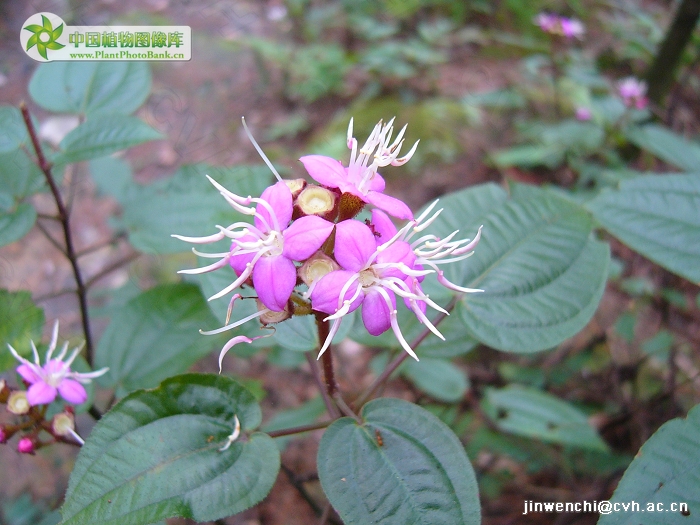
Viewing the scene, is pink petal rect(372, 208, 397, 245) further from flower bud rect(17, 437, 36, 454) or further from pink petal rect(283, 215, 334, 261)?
flower bud rect(17, 437, 36, 454)

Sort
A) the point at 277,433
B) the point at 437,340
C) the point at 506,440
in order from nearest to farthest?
the point at 277,433, the point at 437,340, the point at 506,440

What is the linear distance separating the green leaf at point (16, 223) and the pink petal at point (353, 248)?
0.87 m

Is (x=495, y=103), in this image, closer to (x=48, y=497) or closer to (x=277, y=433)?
(x=277, y=433)

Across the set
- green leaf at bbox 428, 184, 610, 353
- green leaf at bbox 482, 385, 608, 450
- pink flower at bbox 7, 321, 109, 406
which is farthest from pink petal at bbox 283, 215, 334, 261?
green leaf at bbox 482, 385, 608, 450

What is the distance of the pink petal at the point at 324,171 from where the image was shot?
760 mm

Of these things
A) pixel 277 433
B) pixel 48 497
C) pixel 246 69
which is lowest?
pixel 48 497

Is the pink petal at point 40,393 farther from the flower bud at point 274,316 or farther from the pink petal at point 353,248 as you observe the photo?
the pink petal at point 353,248

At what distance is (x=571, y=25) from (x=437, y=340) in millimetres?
2811

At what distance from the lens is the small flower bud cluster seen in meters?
1.00

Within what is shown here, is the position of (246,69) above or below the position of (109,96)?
below

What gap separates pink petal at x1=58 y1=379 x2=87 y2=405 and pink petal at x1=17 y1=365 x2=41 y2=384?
0.05 meters

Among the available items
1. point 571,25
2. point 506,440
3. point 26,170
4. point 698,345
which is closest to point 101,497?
point 26,170

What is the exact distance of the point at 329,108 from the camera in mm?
3695

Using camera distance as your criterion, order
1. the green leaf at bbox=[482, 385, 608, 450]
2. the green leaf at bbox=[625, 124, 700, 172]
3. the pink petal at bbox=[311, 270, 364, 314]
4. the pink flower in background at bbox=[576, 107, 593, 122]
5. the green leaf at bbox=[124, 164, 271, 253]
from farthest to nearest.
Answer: the pink flower in background at bbox=[576, 107, 593, 122]
the green leaf at bbox=[625, 124, 700, 172]
the green leaf at bbox=[482, 385, 608, 450]
the green leaf at bbox=[124, 164, 271, 253]
the pink petal at bbox=[311, 270, 364, 314]
